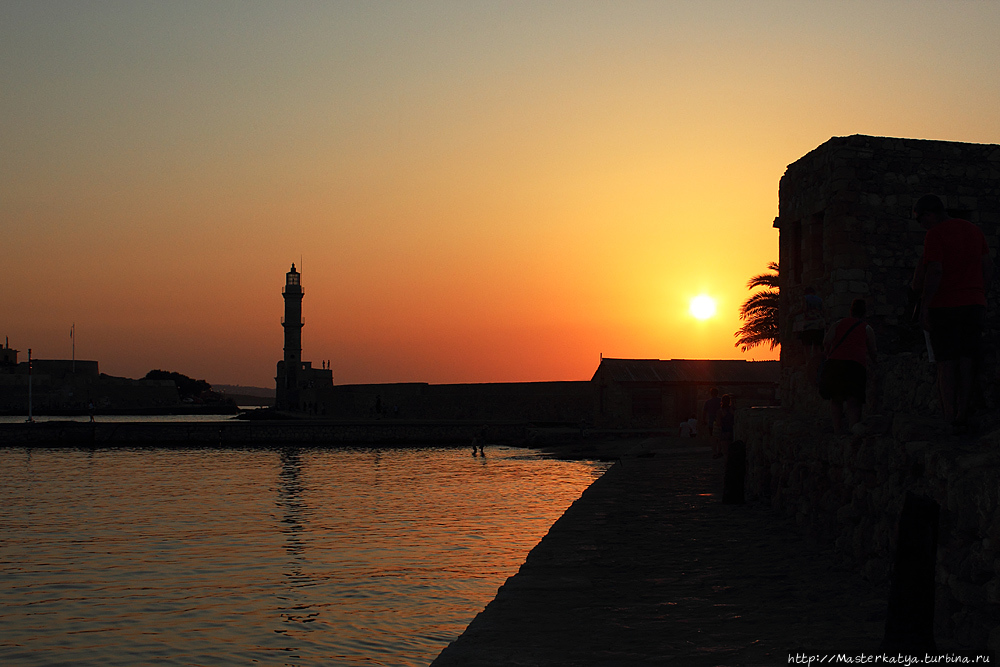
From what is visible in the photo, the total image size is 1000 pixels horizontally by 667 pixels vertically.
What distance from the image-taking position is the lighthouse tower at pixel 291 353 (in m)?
91.1

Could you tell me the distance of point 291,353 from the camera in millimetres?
91750

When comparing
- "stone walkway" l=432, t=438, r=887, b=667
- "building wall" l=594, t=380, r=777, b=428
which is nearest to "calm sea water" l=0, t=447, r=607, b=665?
"stone walkway" l=432, t=438, r=887, b=667

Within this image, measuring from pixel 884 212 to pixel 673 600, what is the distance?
10508 mm

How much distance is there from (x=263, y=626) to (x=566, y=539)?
3.85 m

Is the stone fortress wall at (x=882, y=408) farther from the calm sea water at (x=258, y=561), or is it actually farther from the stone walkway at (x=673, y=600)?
the calm sea water at (x=258, y=561)

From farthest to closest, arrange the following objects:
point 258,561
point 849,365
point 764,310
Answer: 1. point 764,310
2. point 258,561
3. point 849,365

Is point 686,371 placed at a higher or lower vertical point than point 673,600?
higher

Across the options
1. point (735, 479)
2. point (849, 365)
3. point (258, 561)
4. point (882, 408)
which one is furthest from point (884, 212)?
point (258, 561)

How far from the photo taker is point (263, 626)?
10.4 m

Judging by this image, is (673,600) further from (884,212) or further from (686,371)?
(686,371)

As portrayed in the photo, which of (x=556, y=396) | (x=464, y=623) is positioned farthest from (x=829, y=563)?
(x=556, y=396)

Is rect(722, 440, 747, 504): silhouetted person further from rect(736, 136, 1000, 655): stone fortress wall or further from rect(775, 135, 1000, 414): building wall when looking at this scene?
rect(775, 135, 1000, 414): building wall

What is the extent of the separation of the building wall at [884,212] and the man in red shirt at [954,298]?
298 inches


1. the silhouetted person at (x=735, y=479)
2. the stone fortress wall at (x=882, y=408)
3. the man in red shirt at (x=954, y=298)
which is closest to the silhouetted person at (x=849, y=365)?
the stone fortress wall at (x=882, y=408)
